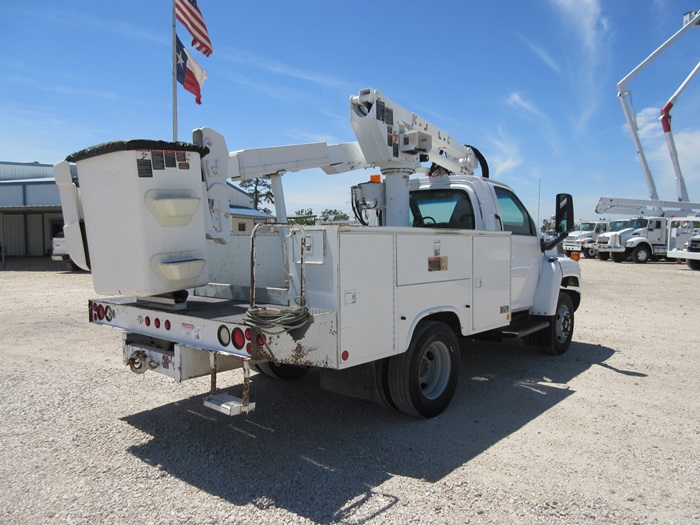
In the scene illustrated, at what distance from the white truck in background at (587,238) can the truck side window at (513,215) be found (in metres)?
27.2

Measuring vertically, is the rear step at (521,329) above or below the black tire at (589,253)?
below

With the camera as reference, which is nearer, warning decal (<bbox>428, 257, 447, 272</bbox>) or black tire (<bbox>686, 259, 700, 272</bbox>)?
warning decal (<bbox>428, 257, 447, 272</bbox>)

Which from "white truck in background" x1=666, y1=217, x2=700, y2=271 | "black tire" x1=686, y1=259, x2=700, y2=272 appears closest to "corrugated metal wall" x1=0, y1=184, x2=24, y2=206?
"white truck in background" x1=666, y1=217, x2=700, y2=271

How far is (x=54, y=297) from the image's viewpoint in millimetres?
13594

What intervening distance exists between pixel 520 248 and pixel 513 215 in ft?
1.51

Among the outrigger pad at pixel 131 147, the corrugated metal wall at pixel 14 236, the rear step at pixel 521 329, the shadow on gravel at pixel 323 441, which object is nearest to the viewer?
the shadow on gravel at pixel 323 441

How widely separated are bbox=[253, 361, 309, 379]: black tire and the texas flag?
995cm

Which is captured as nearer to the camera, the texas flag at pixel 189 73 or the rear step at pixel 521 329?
the rear step at pixel 521 329

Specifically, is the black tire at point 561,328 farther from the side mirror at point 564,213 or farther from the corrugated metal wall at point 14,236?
the corrugated metal wall at point 14,236

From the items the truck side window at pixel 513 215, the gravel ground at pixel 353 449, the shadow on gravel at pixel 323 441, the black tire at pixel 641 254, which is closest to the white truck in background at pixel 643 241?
the black tire at pixel 641 254

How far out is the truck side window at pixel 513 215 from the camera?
634 centimetres

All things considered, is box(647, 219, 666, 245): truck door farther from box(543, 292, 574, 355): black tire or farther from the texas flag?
the texas flag

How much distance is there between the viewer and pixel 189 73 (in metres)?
13.5

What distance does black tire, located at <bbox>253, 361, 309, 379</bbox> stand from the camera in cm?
582
